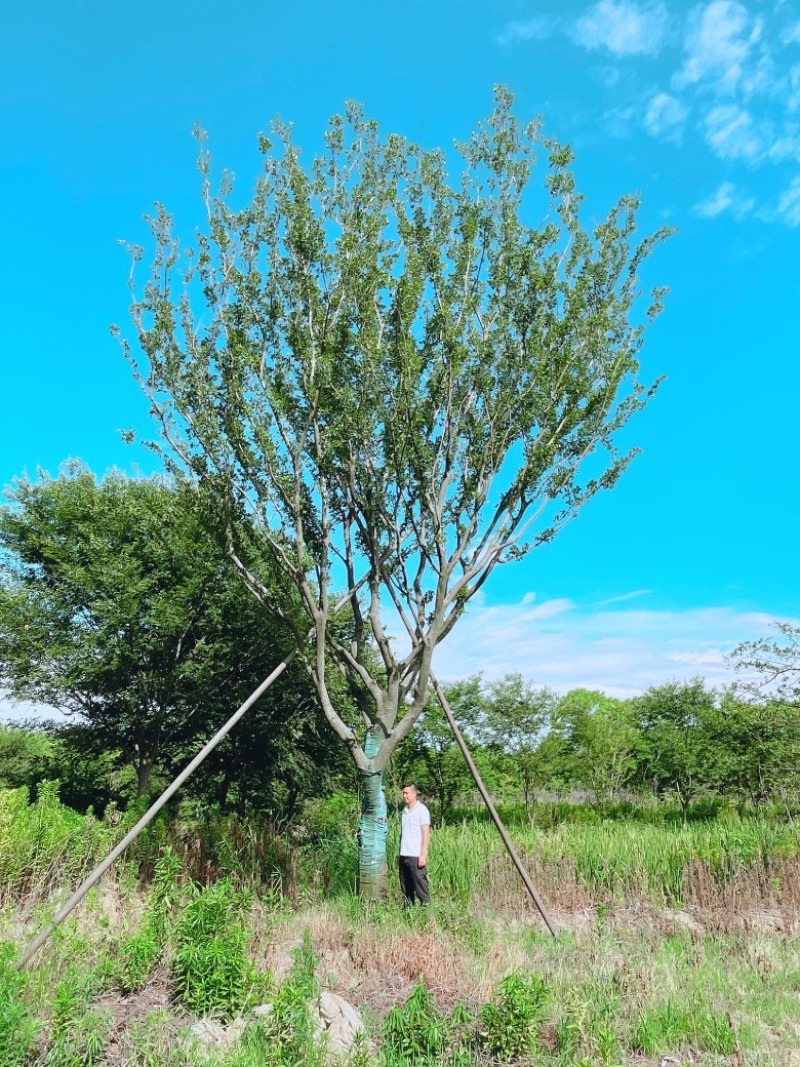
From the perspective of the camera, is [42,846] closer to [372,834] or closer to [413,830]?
[372,834]

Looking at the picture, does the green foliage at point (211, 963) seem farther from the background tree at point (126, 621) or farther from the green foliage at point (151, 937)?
the background tree at point (126, 621)

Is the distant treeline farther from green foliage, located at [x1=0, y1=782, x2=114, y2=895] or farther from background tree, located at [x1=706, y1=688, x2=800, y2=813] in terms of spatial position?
green foliage, located at [x1=0, y1=782, x2=114, y2=895]

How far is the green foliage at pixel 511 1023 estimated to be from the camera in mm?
3992

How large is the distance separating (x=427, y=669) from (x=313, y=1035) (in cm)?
412

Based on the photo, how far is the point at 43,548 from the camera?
1337cm

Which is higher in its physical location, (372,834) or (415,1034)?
(372,834)

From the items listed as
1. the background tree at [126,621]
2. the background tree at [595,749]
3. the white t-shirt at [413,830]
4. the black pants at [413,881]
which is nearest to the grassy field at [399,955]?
the black pants at [413,881]

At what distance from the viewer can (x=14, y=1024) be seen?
3.63 meters

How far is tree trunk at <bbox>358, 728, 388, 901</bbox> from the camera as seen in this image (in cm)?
756

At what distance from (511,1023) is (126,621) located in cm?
1035

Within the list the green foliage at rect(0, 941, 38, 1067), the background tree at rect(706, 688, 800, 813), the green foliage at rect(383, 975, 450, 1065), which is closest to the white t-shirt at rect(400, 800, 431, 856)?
the green foliage at rect(383, 975, 450, 1065)

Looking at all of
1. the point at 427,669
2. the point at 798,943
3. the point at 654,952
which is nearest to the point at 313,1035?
the point at 654,952

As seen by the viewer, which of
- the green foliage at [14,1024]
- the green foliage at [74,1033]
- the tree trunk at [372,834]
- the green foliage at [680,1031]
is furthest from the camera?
the tree trunk at [372,834]

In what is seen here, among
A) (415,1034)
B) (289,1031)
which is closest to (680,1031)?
(415,1034)
